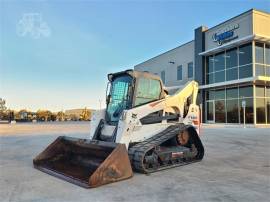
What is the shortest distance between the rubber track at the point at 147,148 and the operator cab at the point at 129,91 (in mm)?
945

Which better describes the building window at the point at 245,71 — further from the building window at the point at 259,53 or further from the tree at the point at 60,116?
the tree at the point at 60,116

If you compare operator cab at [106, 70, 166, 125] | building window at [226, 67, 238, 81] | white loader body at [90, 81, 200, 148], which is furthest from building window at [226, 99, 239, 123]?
operator cab at [106, 70, 166, 125]

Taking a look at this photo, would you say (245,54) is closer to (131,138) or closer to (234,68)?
(234,68)

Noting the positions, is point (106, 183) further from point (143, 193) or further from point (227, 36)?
point (227, 36)

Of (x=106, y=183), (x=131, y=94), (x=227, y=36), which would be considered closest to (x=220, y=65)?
(x=227, y=36)

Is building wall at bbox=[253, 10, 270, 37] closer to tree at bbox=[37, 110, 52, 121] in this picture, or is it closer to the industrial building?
the industrial building

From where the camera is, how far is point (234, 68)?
80.8 feet

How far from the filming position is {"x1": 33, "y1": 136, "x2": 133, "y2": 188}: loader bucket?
17.9 ft

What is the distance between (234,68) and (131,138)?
65.6 ft

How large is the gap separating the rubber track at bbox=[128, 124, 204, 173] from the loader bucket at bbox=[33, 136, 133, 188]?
16.3 inches

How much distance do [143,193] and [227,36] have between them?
23.0m

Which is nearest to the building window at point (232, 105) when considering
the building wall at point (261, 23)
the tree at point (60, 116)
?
the building wall at point (261, 23)

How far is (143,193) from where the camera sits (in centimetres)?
491

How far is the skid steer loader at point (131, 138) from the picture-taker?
20.3ft
